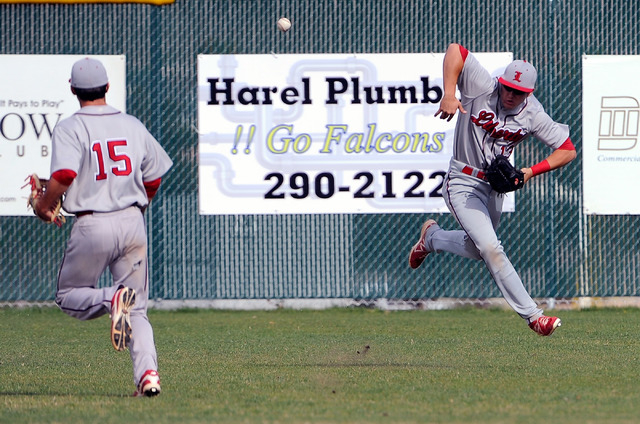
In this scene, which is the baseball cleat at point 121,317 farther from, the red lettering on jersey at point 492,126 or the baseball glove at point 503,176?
the red lettering on jersey at point 492,126

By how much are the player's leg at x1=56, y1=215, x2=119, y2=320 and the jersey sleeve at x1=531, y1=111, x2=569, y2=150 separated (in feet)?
10.7

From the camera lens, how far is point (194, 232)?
11898 millimetres

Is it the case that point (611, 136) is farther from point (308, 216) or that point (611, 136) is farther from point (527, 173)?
point (527, 173)

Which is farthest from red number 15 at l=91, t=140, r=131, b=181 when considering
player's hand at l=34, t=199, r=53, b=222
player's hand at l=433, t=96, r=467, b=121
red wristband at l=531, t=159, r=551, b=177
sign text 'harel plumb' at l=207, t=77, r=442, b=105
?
sign text 'harel plumb' at l=207, t=77, r=442, b=105

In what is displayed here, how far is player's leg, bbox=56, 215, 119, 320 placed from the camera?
571cm

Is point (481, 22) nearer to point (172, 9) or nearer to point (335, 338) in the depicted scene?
point (172, 9)

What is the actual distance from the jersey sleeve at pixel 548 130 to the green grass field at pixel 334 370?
1.53 m

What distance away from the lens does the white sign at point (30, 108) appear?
38.7ft

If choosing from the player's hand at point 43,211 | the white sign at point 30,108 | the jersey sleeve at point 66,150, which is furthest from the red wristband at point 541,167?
the white sign at point 30,108

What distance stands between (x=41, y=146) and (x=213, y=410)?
7051 millimetres

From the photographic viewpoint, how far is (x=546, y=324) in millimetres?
7074

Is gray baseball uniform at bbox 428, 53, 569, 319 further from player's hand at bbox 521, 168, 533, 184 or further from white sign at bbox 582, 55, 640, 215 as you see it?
white sign at bbox 582, 55, 640, 215

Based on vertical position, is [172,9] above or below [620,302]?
above

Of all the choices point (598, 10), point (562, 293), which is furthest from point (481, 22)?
point (562, 293)
